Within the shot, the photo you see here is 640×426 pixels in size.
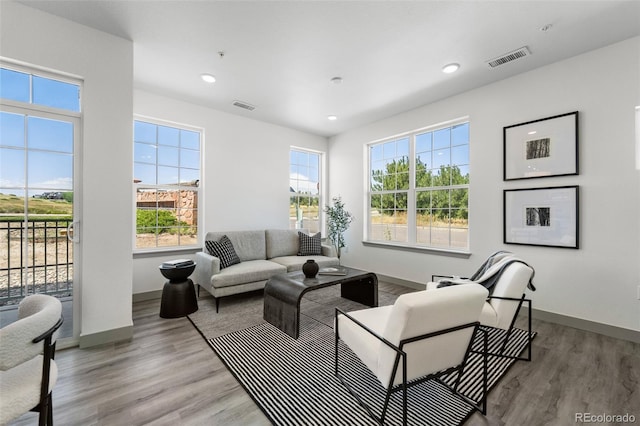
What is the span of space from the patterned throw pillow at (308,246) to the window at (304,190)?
2.49 ft

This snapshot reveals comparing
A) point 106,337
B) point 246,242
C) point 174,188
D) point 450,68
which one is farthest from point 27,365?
point 450,68

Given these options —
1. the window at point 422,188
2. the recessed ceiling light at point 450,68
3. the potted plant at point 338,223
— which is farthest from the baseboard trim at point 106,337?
the recessed ceiling light at point 450,68

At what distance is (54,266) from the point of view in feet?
7.87

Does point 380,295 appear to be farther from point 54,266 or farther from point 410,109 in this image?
point 54,266

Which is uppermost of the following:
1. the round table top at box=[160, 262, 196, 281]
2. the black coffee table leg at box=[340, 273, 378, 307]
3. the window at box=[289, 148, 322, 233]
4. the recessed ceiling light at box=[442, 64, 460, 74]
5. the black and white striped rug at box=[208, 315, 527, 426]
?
the recessed ceiling light at box=[442, 64, 460, 74]

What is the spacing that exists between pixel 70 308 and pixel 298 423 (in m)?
2.41

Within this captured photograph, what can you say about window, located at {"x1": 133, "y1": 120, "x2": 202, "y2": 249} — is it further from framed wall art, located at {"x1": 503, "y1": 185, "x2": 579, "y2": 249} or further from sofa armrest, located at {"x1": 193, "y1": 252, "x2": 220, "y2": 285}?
framed wall art, located at {"x1": 503, "y1": 185, "x2": 579, "y2": 249}

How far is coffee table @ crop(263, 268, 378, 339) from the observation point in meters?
2.67

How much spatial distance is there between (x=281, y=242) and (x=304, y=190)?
4.93ft

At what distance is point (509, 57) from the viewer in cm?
289

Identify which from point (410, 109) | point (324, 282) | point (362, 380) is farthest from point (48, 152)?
point (410, 109)

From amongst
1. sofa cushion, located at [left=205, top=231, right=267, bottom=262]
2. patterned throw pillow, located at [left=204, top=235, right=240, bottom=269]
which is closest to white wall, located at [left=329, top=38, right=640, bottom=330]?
sofa cushion, located at [left=205, top=231, right=267, bottom=262]

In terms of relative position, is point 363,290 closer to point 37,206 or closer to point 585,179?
point 585,179

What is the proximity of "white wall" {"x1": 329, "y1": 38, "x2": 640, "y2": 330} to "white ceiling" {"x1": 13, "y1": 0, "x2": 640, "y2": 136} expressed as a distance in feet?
0.69
